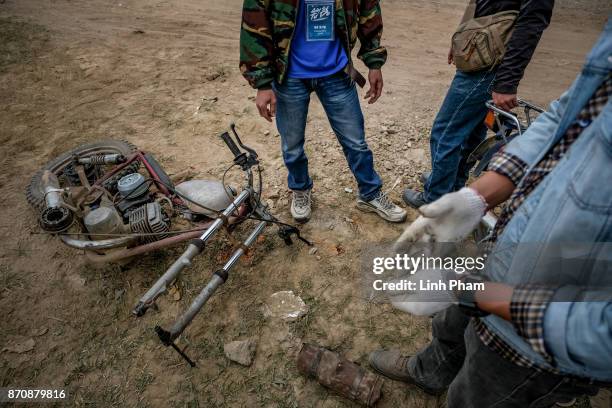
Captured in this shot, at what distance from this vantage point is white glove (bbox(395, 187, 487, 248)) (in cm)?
124

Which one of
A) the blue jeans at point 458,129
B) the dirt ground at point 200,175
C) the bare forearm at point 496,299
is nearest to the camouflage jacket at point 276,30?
the blue jeans at point 458,129

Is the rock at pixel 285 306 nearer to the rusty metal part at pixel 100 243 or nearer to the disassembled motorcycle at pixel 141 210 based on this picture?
the disassembled motorcycle at pixel 141 210

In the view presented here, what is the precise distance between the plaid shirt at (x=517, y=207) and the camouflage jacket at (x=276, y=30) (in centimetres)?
167

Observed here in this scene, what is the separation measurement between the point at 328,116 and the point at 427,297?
1.90m

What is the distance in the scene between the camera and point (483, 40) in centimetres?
231

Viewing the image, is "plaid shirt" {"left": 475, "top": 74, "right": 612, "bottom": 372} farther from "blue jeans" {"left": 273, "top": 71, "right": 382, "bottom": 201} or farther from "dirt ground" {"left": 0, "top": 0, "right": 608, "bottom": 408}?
"blue jeans" {"left": 273, "top": 71, "right": 382, "bottom": 201}

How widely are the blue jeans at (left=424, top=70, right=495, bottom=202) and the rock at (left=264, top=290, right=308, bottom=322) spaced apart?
1.61 metres

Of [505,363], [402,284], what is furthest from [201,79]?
[505,363]

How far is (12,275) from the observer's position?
308 centimetres

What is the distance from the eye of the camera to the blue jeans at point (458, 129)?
255 centimetres

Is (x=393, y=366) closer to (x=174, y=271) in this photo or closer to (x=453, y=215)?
(x=453, y=215)

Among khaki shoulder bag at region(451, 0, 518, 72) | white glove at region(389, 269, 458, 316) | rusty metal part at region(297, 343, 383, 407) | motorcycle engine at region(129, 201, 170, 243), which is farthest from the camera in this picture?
motorcycle engine at region(129, 201, 170, 243)

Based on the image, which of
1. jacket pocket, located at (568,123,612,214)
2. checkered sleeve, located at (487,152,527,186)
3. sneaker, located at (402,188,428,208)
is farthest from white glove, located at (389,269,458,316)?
sneaker, located at (402,188,428,208)

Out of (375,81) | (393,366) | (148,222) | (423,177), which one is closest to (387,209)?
(423,177)
